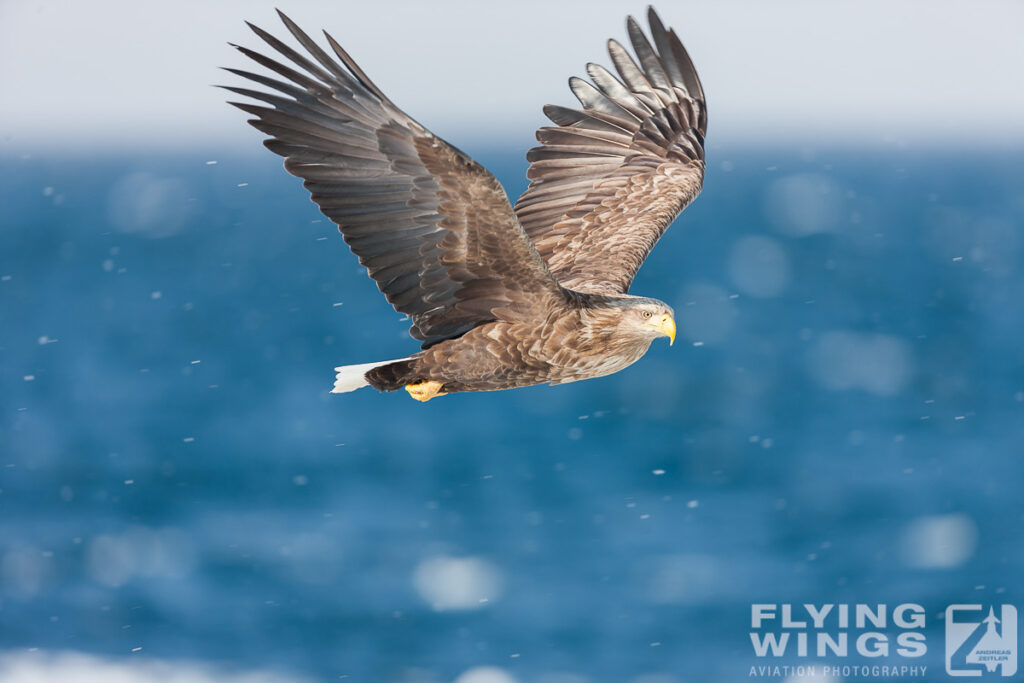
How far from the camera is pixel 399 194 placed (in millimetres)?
6898

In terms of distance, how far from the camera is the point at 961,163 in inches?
4390

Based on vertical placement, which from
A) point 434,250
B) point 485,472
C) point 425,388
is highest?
point 485,472

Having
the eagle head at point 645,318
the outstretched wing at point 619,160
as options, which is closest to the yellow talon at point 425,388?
the eagle head at point 645,318

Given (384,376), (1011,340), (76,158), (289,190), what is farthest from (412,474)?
(76,158)

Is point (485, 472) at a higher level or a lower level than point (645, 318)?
higher

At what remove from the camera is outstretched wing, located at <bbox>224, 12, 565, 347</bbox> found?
671 centimetres

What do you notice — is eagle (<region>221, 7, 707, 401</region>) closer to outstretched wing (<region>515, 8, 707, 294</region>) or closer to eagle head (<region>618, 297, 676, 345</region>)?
eagle head (<region>618, 297, 676, 345</region>)

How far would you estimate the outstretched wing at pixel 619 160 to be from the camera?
9078 mm

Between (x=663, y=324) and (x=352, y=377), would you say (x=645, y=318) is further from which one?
(x=352, y=377)

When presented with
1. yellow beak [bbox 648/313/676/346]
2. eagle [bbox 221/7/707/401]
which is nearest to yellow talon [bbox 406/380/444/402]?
eagle [bbox 221/7/707/401]

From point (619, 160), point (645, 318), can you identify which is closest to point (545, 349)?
point (645, 318)

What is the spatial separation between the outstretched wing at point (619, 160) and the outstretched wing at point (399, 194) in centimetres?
158

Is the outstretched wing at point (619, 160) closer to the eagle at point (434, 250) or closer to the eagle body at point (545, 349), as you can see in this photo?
the eagle at point (434, 250)

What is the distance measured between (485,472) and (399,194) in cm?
3806
